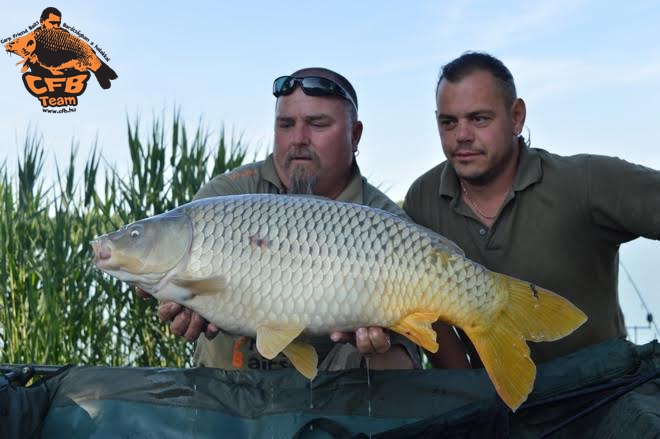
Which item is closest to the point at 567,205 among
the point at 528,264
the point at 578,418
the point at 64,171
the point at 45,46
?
the point at 528,264

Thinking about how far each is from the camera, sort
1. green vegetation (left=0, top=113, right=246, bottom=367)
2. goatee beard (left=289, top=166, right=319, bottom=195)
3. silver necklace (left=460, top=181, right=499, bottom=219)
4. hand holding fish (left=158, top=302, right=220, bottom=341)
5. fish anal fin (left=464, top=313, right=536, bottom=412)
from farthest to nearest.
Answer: green vegetation (left=0, top=113, right=246, bottom=367) → silver necklace (left=460, top=181, right=499, bottom=219) → goatee beard (left=289, top=166, right=319, bottom=195) → hand holding fish (left=158, top=302, right=220, bottom=341) → fish anal fin (left=464, top=313, right=536, bottom=412)

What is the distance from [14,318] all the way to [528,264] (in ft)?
8.01

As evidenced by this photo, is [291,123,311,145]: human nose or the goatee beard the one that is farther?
[291,123,311,145]: human nose

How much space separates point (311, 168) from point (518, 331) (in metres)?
0.77

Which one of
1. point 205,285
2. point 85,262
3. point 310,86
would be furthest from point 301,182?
point 85,262

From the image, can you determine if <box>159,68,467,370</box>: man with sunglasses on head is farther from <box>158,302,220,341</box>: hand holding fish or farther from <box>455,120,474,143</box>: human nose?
<box>158,302,220,341</box>: hand holding fish

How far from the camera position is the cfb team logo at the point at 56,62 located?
445cm

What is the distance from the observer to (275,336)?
5.13 ft

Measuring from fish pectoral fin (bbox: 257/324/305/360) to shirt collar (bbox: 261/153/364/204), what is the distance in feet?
2.27

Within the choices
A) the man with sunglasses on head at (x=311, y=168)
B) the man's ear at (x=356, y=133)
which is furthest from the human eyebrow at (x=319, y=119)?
the man's ear at (x=356, y=133)

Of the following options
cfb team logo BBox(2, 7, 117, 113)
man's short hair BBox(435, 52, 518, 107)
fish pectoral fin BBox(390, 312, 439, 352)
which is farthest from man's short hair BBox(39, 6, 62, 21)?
fish pectoral fin BBox(390, 312, 439, 352)

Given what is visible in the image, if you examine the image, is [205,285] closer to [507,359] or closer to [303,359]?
[303,359]

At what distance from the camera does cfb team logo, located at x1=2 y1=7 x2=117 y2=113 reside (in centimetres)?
445

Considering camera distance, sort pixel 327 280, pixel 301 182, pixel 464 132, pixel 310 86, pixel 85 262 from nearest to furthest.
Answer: pixel 327 280 → pixel 301 182 → pixel 464 132 → pixel 310 86 → pixel 85 262
